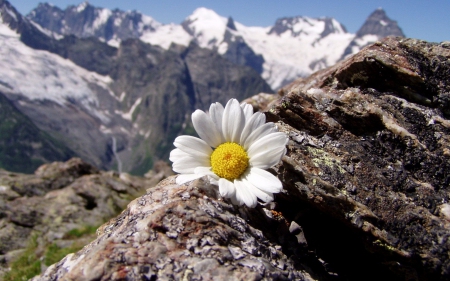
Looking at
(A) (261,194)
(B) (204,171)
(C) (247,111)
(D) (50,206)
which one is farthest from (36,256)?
(A) (261,194)

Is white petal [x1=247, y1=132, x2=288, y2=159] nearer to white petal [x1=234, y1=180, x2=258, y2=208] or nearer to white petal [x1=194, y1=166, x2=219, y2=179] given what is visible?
white petal [x1=234, y1=180, x2=258, y2=208]

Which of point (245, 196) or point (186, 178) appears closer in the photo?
point (245, 196)

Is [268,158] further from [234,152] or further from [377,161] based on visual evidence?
[377,161]

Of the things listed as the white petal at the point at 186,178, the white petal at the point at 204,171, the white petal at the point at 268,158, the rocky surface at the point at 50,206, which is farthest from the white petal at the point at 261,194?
the rocky surface at the point at 50,206

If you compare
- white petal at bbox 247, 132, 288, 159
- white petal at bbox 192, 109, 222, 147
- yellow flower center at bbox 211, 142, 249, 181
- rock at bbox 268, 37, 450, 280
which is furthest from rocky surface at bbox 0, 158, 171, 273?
rock at bbox 268, 37, 450, 280

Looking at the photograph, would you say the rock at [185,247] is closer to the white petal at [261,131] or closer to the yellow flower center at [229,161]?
the yellow flower center at [229,161]
